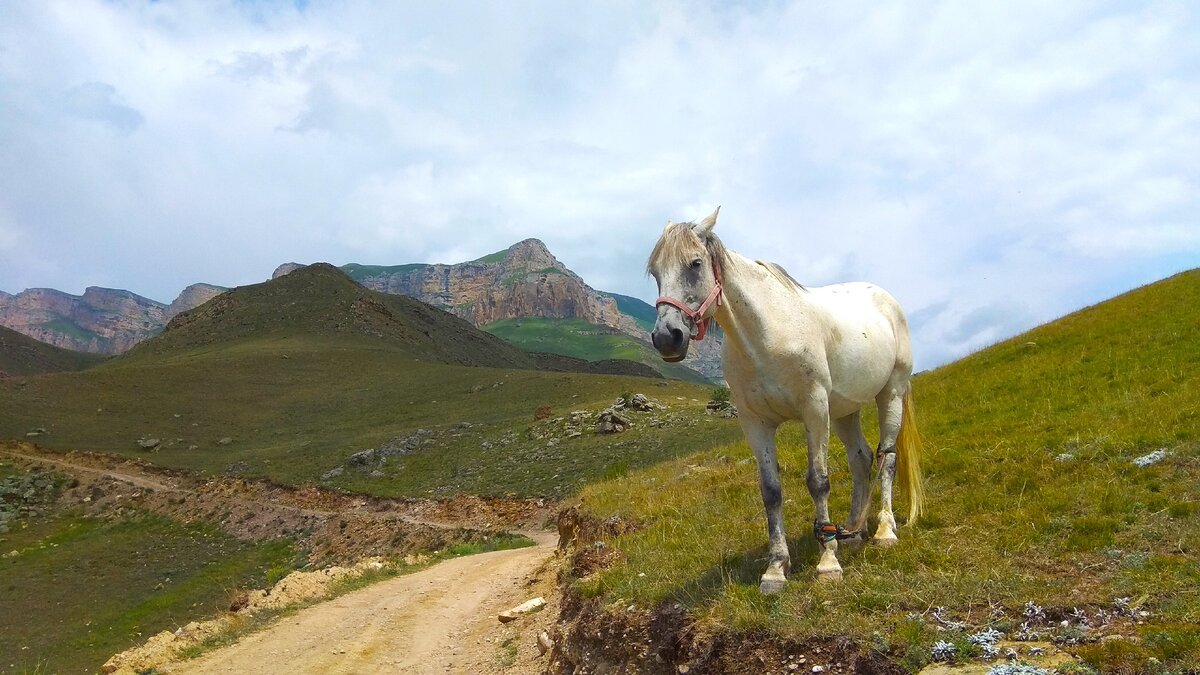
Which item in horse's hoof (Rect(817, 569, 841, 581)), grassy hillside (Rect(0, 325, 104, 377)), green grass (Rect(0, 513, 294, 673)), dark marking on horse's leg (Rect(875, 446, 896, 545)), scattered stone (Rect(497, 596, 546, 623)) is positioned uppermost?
grassy hillside (Rect(0, 325, 104, 377))

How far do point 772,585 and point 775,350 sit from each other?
73.7 inches

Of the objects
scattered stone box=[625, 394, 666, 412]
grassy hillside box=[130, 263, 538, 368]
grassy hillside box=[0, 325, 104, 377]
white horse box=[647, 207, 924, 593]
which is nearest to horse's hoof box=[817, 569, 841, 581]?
white horse box=[647, 207, 924, 593]

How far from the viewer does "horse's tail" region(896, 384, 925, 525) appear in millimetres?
7285

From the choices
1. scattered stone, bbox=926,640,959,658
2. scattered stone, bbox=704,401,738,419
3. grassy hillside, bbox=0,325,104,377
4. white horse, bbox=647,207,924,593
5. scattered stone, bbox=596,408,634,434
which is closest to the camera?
scattered stone, bbox=926,640,959,658

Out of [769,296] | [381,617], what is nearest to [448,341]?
[381,617]

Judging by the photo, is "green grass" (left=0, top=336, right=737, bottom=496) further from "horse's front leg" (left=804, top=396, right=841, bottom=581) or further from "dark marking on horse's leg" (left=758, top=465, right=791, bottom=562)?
"horse's front leg" (left=804, top=396, right=841, bottom=581)

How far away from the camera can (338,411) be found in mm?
58281

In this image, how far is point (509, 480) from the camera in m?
32.6

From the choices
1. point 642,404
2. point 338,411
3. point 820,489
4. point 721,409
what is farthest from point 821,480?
point 338,411

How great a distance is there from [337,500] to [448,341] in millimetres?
68672

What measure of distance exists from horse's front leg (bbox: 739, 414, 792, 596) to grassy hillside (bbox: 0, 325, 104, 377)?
125 metres

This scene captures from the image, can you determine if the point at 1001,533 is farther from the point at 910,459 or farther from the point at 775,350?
the point at 775,350

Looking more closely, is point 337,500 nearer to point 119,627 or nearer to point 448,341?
point 119,627

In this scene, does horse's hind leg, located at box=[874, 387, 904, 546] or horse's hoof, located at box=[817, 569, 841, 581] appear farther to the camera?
horse's hind leg, located at box=[874, 387, 904, 546]
